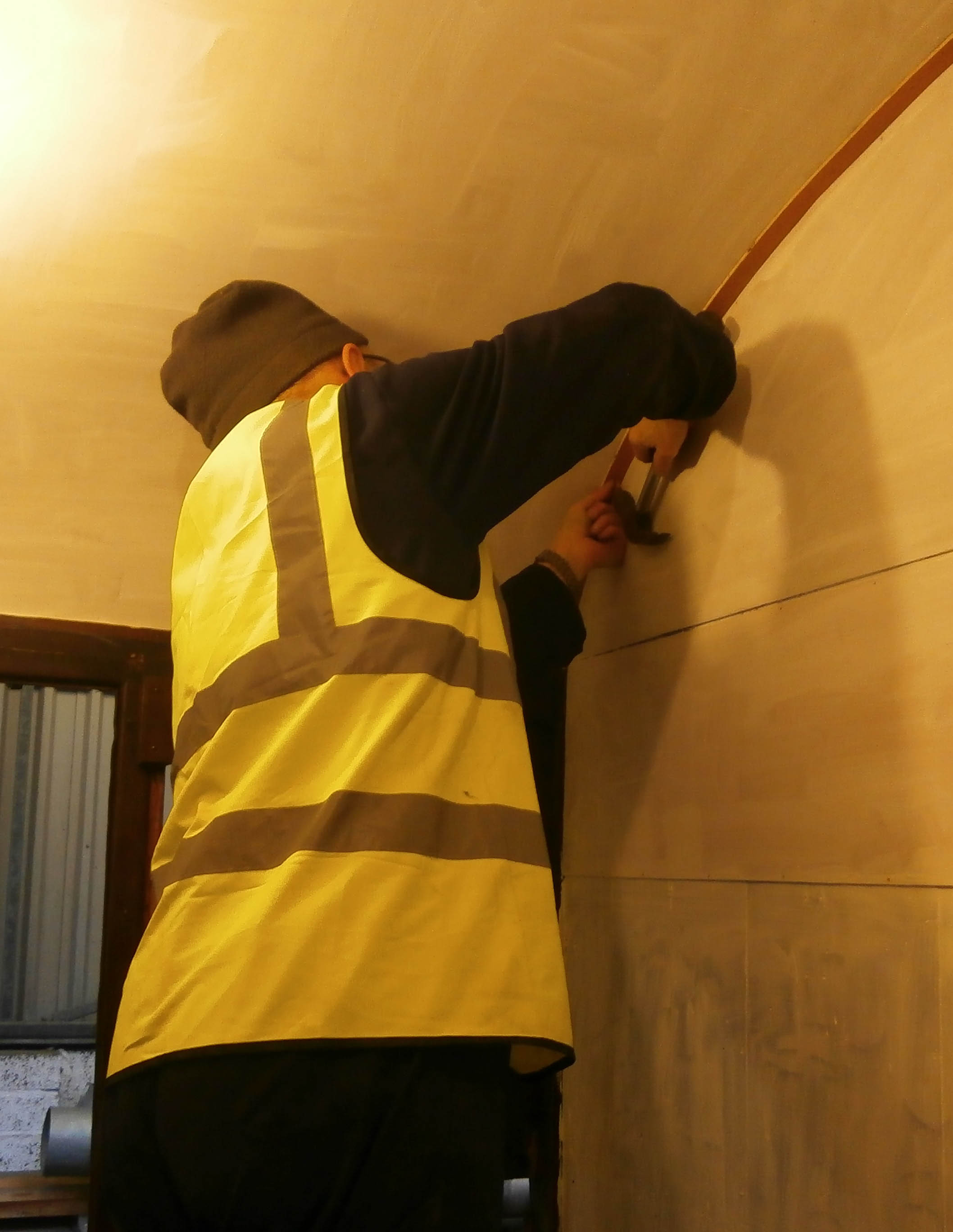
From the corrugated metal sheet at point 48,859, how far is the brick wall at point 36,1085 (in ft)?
0.39

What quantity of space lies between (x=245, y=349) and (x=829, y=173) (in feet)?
2.33

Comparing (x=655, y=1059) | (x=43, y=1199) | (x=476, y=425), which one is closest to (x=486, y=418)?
(x=476, y=425)

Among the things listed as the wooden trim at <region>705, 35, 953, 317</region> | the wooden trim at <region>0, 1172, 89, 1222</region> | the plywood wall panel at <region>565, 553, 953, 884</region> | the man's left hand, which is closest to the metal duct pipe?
the wooden trim at <region>0, 1172, 89, 1222</region>

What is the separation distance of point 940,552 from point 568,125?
2.14 feet

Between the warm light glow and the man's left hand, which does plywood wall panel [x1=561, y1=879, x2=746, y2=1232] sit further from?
the warm light glow

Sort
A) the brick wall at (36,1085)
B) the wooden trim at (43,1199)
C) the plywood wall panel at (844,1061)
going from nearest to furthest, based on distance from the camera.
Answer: the plywood wall panel at (844,1061) < the wooden trim at (43,1199) < the brick wall at (36,1085)

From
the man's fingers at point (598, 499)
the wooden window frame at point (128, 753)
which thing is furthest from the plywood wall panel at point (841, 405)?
the wooden window frame at point (128, 753)

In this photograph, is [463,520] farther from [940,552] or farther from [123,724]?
[123,724]

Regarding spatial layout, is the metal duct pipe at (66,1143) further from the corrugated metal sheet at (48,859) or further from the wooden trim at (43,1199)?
the corrugated metal sheet at (48,859)

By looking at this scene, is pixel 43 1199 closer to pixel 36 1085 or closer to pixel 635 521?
pixel 635 521

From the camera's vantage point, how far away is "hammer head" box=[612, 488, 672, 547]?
1431 mm

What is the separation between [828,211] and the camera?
121cm

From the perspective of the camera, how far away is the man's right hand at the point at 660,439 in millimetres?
1354

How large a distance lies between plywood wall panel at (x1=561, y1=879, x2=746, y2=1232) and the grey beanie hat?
78 cm
